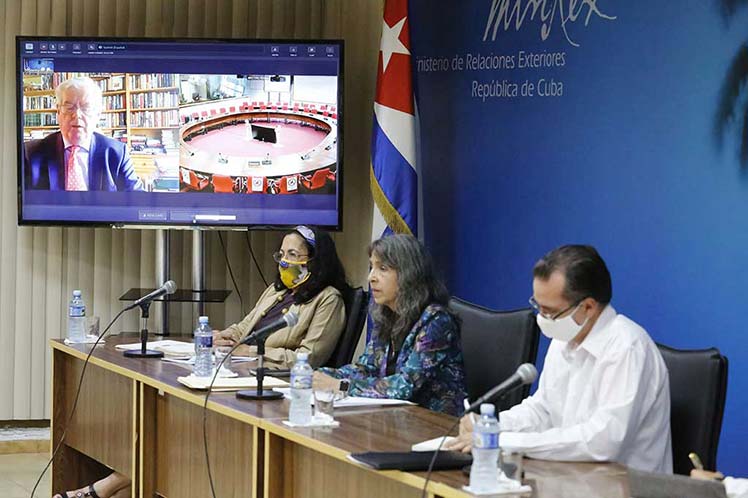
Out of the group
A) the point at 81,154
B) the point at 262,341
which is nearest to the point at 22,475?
the point at 81,154

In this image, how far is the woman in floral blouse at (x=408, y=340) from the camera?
3807 mm

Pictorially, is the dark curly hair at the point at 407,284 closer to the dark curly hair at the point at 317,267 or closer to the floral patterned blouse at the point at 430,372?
the floral patterned blouse at the point at 430,372

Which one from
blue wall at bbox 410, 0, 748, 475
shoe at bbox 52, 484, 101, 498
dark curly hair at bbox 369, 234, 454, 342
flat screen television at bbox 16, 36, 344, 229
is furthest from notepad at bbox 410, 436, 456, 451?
flat screen television at bbox 16, 36, 344, 229

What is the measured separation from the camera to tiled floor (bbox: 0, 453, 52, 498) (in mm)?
5633

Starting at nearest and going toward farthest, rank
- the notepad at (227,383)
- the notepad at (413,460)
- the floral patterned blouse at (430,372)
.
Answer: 1. the notepad at (413,460)
2. the floral patterned blouse at (430,372)
3. the notepad at (227,383)

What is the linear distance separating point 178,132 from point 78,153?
520 mm

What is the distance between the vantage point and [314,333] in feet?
16.1

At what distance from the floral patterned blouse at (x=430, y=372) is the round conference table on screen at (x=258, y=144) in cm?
226

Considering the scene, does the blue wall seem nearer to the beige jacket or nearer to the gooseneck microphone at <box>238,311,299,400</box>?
the beige jacket

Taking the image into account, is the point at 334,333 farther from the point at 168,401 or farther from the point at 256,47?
the point at 256,47

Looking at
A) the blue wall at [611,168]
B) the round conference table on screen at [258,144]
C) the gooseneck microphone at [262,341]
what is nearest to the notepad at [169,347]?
the gooseneck microphone at [262,341]

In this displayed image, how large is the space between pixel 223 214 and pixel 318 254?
119 centimetres

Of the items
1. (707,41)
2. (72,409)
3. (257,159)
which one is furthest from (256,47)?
(707,41)

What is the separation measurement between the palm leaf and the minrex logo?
0.72 m
